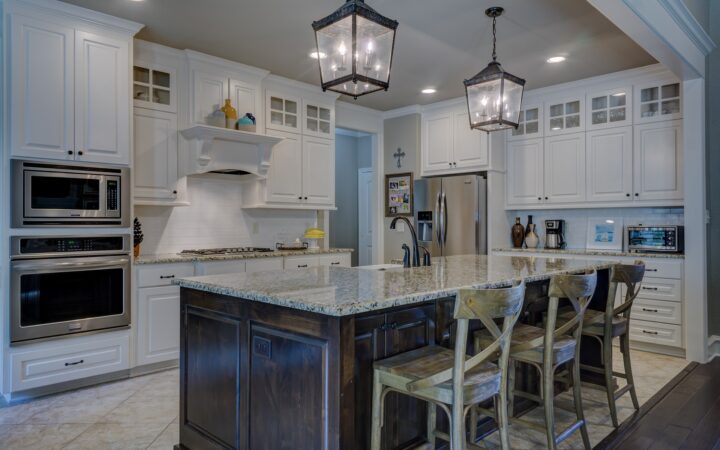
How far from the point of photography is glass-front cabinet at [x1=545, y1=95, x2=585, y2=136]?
5027mm

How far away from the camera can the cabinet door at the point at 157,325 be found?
3.66m

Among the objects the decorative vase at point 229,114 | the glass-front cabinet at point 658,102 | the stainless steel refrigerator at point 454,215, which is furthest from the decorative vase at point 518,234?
the decorative vase at point 229,114

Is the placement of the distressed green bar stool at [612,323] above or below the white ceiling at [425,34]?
below

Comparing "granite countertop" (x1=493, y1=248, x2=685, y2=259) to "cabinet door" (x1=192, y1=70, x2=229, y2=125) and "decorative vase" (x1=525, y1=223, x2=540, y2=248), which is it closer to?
"decorative vase" (x1=525, y1=223, x2=540, y2=248)

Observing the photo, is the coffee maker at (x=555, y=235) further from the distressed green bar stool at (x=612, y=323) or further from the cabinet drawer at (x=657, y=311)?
the distressed green bar stool at (x=612, y=323)

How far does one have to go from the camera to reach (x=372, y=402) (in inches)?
72.3

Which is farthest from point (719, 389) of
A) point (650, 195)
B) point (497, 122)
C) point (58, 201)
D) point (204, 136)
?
point (58, 201)

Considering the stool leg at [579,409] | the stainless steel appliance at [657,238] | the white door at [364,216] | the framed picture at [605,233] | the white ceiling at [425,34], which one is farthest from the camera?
the white door at [364,216]

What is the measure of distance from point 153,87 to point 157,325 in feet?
6.61

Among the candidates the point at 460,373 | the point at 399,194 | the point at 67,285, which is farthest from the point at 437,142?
the point at 460,373

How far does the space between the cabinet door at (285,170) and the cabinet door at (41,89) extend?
6.14ft

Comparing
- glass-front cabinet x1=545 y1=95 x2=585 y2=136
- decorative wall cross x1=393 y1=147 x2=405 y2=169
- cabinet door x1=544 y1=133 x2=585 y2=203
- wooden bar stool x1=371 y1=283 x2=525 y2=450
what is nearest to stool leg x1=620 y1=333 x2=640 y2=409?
wooden bar stool x1=371 y1=283 x2=525 y2=450

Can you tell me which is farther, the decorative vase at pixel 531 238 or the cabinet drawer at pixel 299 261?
the decorative vase at pixel 531 238

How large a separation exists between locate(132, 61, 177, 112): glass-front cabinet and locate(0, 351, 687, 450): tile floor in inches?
89.1
